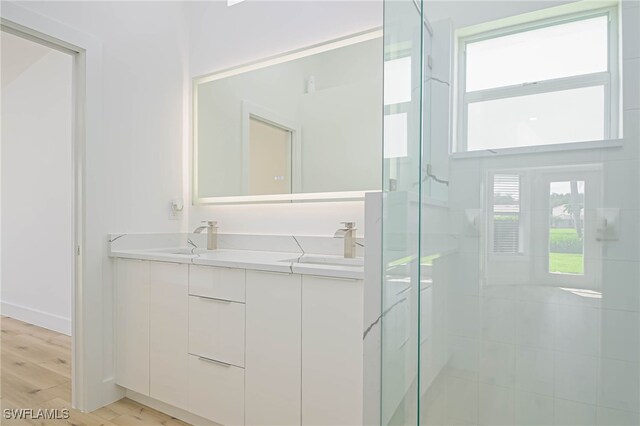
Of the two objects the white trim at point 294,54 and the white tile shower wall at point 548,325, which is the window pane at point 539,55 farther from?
the white trim at point 294,54

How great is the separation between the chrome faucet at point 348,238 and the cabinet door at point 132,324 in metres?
1.04

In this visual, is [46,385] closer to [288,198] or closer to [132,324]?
[132,324]

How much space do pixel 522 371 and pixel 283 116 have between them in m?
1.71

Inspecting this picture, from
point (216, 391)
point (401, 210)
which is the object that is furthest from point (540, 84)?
point (216, 391)

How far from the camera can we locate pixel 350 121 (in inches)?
78.8

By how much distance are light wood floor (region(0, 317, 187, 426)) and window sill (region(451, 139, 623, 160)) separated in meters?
1.82

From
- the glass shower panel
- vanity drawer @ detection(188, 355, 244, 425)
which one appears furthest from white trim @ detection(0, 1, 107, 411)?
the glass shower panel

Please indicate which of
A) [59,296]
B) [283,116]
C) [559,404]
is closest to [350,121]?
[283,116]

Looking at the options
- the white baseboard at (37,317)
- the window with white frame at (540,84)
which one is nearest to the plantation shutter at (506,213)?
the window with white frame at (540,84)

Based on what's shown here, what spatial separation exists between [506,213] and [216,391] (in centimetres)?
143

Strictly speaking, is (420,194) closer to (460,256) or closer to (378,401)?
(460,256)

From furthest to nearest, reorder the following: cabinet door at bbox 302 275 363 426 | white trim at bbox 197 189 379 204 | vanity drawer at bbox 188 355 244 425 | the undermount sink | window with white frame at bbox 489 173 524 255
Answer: white trim at bbox 197 189 379 204 < the undermount sink < vanity drawer at bbox 188 355 244 425 < cabinet door at bbox 302 275 363 426 < window with white frame at bbox 489 173 524 255

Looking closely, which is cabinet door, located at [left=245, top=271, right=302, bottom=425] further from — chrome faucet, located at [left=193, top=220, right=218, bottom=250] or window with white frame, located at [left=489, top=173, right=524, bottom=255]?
chrome faucet, located at [left=193, top=220, right=218, bottom=250]

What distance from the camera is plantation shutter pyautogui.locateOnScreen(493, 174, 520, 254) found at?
49.0 inches
